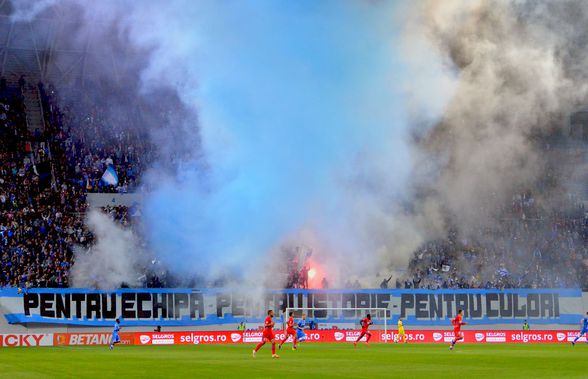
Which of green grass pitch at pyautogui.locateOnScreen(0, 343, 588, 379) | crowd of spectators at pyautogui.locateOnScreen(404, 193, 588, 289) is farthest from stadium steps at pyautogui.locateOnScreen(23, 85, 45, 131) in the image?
green grass pitch at pyautogui.locateOnScreen(0, 343, 588, 379)

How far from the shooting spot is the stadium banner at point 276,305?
55.3 meters

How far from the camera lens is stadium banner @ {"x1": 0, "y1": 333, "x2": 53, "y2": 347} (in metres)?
52.8

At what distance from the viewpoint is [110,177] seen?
61688 mm

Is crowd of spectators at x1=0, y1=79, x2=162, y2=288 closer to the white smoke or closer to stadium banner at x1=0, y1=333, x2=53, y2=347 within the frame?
the white smoke

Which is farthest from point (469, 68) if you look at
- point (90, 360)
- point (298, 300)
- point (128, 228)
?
point (90, 360)

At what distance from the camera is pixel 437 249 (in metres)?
66.3

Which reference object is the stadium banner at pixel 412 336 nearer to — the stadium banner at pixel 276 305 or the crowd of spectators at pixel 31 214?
the stadium banner at pixel 276 305

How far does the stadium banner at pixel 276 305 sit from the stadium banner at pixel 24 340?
1.51 metres

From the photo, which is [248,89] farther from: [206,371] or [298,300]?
[206,371]

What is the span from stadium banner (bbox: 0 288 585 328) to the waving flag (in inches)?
320

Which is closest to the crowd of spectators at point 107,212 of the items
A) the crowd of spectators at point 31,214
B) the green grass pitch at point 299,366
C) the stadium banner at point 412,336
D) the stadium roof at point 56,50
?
the crowd of spectators at point 31,214

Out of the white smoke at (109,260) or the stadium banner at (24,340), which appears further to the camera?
the white smoke at (109,260)

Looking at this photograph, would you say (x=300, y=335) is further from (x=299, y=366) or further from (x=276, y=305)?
(x=299, y=366)

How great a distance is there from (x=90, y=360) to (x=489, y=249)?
3712 cm
